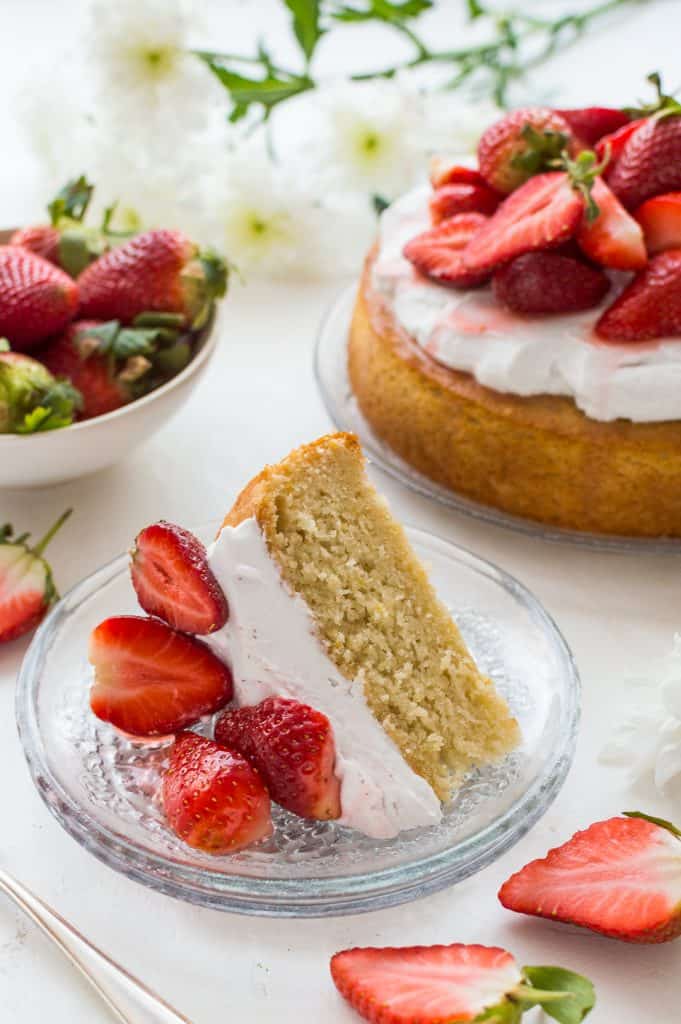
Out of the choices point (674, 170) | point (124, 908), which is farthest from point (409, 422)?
point (124, 908)

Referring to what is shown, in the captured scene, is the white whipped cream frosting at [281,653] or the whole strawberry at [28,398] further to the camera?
the whole strawberry at [28,398]

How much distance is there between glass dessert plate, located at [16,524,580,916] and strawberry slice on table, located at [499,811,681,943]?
5 cm

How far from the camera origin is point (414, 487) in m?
1.92

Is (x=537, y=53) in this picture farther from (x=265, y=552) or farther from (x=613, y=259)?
(x=265, y=552)

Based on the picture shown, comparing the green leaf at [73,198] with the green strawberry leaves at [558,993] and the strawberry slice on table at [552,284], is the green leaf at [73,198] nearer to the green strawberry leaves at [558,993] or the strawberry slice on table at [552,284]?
the strawberry slice on table at [552,284]

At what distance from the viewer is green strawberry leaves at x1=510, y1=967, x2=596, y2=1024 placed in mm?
1134

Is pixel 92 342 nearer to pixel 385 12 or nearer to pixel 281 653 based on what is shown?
pixel 281 653

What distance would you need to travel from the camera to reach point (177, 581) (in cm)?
140

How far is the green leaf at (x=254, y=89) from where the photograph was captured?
253 centimetres

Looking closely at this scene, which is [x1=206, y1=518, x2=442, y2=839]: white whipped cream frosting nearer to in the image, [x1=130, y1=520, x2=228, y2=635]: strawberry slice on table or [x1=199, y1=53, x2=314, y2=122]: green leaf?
[x1=130, y1=520, x2=228, y2=635]: strawberry slice on table

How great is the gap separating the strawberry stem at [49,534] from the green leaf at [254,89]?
997 millimetres

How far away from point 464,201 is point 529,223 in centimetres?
22

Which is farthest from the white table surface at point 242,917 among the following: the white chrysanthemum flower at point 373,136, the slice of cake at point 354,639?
the white chrysanthemum flower at point 373,136

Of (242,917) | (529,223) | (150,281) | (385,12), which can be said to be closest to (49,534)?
(150,281)
